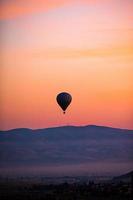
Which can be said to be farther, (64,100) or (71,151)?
(71,151)

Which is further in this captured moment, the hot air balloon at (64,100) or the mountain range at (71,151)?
the mountain range at (71,151)

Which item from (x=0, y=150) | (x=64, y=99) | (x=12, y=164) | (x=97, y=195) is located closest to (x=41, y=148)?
(x=12, y=164)

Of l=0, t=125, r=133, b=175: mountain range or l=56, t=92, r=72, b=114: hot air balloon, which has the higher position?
l=0, t=125, r=133, b=175: mountain range

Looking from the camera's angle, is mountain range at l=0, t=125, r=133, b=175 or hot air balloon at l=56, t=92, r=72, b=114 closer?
hot air balloon at l=56, t=92, r=72, b=114

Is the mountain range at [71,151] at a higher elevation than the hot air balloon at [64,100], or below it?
higher
